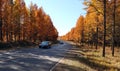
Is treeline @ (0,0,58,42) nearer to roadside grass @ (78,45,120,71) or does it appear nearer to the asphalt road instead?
the asphalt road

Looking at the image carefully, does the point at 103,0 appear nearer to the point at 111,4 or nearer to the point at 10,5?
the point at 111,4

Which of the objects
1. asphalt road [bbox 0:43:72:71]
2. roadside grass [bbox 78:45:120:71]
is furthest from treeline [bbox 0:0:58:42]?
roadside grass [bbox 78:45:120:71]

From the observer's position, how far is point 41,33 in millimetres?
85188

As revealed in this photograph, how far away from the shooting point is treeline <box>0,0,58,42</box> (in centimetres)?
5466

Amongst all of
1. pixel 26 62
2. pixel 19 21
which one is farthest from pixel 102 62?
pixel 19 21

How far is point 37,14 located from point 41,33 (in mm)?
6517

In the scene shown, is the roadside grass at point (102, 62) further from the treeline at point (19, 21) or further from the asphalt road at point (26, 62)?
the treeline at point (19, 21)

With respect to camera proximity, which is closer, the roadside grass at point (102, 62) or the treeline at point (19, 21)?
the roadside grass at point (102, 62)

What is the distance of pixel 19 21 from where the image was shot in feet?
211

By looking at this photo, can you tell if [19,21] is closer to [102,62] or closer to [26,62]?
[102,62]

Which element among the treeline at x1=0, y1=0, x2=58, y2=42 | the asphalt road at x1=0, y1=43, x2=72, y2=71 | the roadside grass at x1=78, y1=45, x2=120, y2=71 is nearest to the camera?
the asphalt road at x1=0, y1=43, x2=72, y2=71

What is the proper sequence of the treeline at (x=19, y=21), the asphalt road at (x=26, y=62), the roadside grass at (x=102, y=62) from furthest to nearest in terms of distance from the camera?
the treeline at (x=19, y=21) → the roadside grass at (x=102, y=62) → the asphalt road at (x=26, y=62)

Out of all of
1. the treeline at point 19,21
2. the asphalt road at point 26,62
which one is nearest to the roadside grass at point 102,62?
the asphalt road at point 26,62

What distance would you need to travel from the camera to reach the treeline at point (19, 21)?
54662mm
